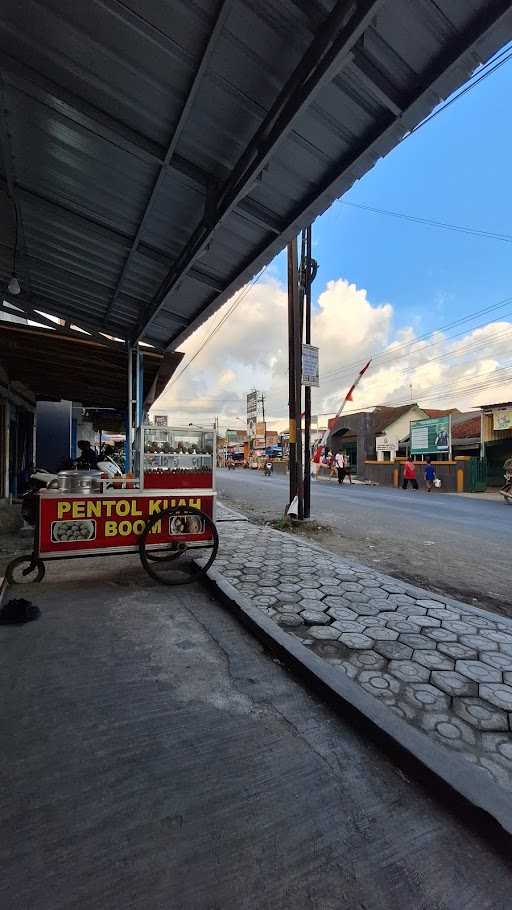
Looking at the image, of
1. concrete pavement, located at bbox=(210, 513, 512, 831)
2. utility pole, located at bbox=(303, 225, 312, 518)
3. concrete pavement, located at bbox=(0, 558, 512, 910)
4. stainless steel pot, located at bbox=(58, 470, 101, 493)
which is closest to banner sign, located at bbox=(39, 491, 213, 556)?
stainless steel pot, located at bbox=(58, 470, 101, 493)

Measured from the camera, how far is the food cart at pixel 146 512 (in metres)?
3.80

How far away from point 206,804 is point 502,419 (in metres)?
22.9

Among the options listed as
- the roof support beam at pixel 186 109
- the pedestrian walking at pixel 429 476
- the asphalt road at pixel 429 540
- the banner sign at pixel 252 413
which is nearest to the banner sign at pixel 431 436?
the pedestrian walking at pixel 429 476

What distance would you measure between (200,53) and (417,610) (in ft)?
14.3

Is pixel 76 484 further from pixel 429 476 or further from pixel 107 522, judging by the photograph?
pixel 429 476

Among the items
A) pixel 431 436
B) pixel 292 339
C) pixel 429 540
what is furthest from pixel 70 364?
pixel 431 436

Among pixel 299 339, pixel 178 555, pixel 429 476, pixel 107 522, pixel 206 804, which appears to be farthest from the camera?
pixel 429 476

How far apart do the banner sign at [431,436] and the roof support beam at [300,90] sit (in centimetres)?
2059

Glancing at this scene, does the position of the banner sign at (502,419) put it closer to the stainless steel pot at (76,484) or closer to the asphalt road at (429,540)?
the asphalt road at (429,540)

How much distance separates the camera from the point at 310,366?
7484mm

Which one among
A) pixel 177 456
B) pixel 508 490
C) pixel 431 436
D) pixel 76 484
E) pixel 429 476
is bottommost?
pixel 508 490

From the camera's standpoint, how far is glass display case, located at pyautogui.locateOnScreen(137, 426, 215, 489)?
4369 millimetres

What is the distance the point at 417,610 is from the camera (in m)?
3.58

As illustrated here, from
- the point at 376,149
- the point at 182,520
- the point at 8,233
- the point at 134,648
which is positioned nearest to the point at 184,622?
the point at 134,648
